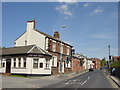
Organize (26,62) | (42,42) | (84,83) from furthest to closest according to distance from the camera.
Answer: (42,42)
(26,62)
(84,83)

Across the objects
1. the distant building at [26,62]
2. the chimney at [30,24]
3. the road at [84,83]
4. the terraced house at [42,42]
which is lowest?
the road at [84,83]

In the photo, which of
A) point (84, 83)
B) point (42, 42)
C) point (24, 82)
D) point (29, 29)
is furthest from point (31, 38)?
point (84, 83)

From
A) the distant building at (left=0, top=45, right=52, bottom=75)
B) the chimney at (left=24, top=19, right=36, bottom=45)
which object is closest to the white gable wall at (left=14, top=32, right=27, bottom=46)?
the chimney at (left=24, top=19, right=36, bottom=45)

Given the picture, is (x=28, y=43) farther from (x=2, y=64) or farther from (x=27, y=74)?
(x=27, y=74)

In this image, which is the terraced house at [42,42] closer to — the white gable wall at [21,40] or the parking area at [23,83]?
the white gable wall at [21,40]

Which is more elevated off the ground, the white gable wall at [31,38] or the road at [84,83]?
the white gable wall at [31,38]

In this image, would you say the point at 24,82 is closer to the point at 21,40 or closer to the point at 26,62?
the point at 26,62

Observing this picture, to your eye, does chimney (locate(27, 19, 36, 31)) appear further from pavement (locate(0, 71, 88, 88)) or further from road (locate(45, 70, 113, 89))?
road (locate(45, 70, 113, 89))

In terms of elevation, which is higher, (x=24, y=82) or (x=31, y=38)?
(x=31, y=38)

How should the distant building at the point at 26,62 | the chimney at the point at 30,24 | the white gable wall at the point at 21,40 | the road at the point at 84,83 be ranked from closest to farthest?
1. the road at the point at 84,83
2. the distant building at the point at 26,62
3. the chimney at the point at 30,24
4. the white gable wall at the point at 21,40

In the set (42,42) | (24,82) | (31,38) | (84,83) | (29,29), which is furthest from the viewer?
(29,29)

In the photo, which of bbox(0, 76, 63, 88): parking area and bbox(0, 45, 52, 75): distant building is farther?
bbox(0, 45, 52, 75): distant building

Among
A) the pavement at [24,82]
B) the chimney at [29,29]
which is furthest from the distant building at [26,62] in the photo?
the pavement at [24,82]

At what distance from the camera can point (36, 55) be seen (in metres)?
32.8
